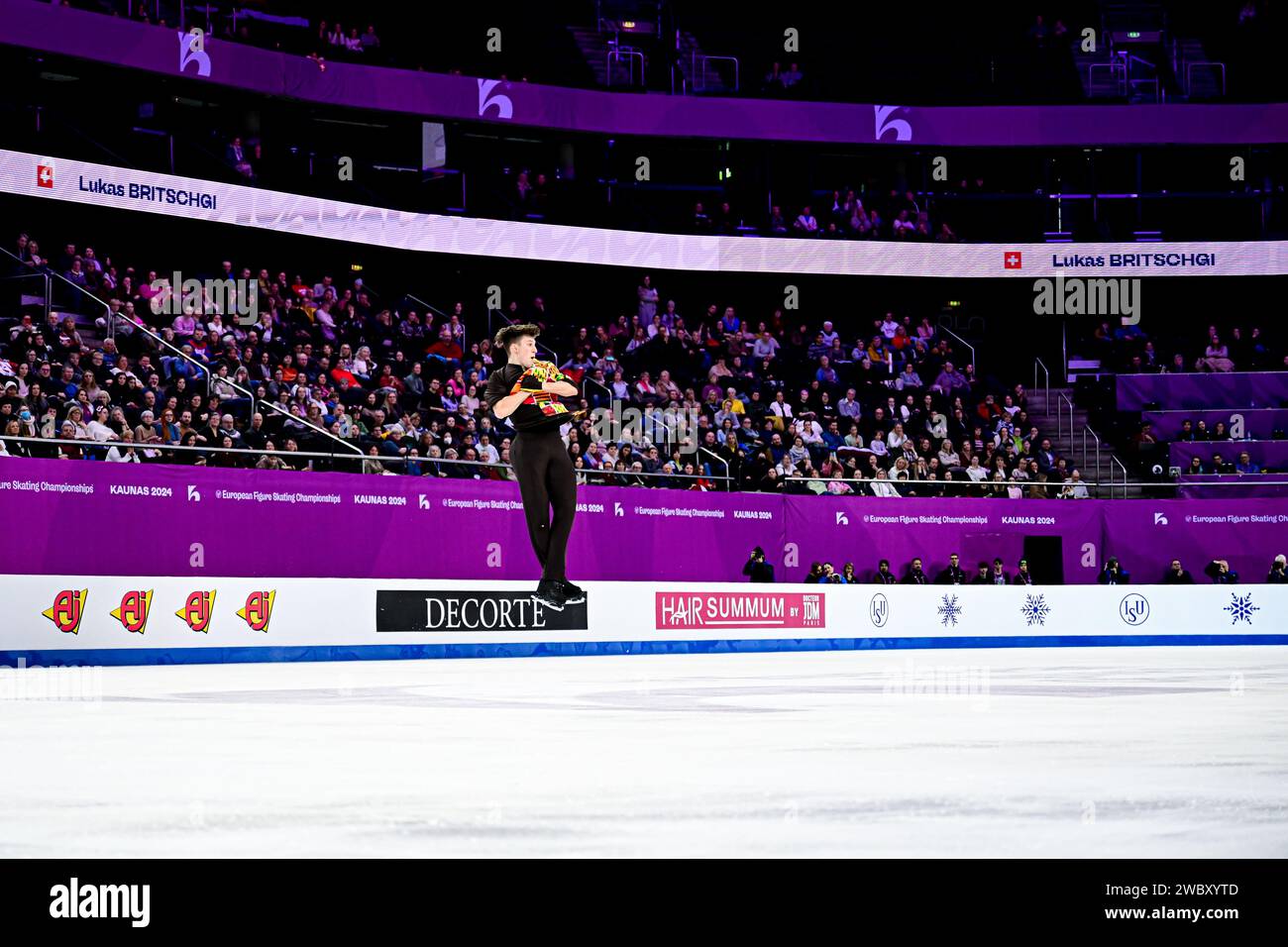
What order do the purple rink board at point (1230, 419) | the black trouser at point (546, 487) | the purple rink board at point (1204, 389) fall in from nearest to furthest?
the black trouser at point (546, 487)
the purple rink board at point (1230, 419)
the purple rink board at point (1204, 389)

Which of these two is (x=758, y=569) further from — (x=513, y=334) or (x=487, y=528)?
(x=513, y=334)

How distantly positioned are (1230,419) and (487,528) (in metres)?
18.3

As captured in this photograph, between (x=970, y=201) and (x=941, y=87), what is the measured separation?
3.02 meters

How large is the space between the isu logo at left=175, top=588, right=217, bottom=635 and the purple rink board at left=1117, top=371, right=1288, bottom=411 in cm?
2346

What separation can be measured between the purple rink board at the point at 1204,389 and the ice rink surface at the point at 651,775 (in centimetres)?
2636

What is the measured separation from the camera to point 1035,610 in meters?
27.6

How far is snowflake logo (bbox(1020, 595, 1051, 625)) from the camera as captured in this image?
90.3ft

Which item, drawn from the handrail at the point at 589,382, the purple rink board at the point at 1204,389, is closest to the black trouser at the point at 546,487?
the handrail at the point at 589,382

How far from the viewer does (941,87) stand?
4025cm

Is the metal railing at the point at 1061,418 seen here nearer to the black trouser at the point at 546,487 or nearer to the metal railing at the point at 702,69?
the metal railing at the point at 702,69

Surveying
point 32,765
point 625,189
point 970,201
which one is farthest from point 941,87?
point 32,765

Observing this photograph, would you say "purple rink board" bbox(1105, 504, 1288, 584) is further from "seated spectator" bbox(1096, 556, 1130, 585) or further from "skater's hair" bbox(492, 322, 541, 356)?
"skater's hair" bbox(492, 322, 541, 356)

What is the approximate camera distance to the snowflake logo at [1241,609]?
28.0m
